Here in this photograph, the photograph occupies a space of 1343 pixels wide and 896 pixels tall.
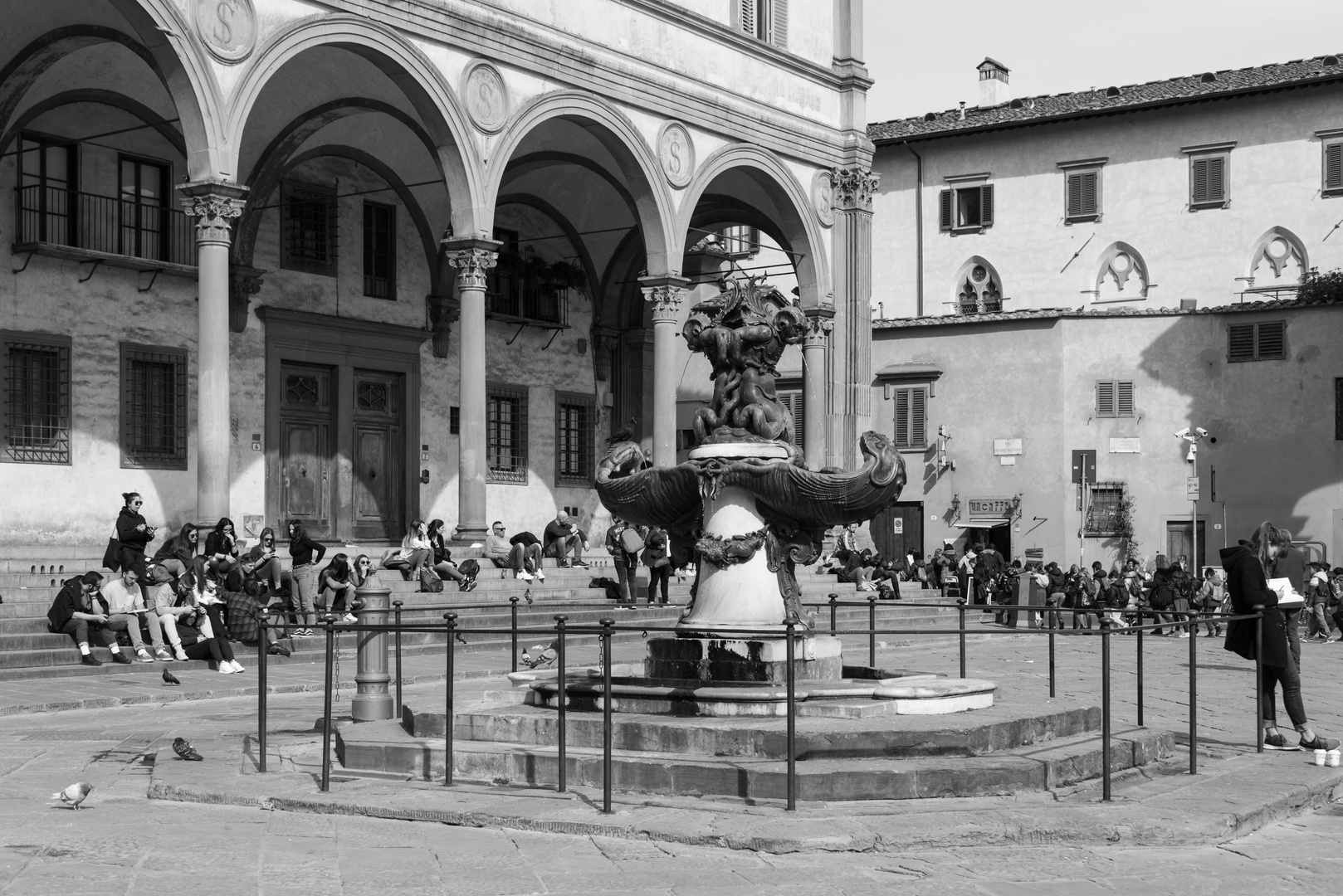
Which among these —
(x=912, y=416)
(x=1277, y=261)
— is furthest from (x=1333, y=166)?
(x=912, y=416)

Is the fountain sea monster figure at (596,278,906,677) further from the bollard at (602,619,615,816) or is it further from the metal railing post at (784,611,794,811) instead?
the metal railing post at (784,611,794,811)

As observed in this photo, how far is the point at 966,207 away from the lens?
140 ft

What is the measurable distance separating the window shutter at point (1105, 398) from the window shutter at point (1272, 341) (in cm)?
295

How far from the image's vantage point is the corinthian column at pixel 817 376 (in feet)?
97.0

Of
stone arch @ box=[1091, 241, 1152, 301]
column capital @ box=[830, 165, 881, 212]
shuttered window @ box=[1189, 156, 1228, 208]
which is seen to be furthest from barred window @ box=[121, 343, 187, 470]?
shuttered window @ box=[1189, 156, 1228, 208]

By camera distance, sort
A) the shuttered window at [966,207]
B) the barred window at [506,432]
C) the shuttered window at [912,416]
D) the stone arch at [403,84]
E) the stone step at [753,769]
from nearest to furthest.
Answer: the stone step at [753,769] < the stone arch at [403,84] < the barred window at [506,432] < the shuttered window at [912,416] < the shuttered window at [966,207]

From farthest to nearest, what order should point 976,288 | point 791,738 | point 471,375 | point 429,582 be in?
point 976,288, point 471,375, point 429,582, point 791,738

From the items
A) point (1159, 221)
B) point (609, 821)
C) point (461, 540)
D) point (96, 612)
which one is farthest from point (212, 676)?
point (1159, 221)

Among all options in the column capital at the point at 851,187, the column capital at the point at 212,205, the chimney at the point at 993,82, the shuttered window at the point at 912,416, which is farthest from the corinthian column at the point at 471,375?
the chimney at the point at 993,82

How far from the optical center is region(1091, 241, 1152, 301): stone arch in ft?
134

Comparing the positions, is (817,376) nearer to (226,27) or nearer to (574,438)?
(574,438)

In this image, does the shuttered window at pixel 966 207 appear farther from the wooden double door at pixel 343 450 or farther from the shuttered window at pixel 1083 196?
the wooden double door at pixel 343 450

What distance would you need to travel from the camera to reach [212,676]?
53.3ft

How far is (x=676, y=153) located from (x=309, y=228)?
587 cm
